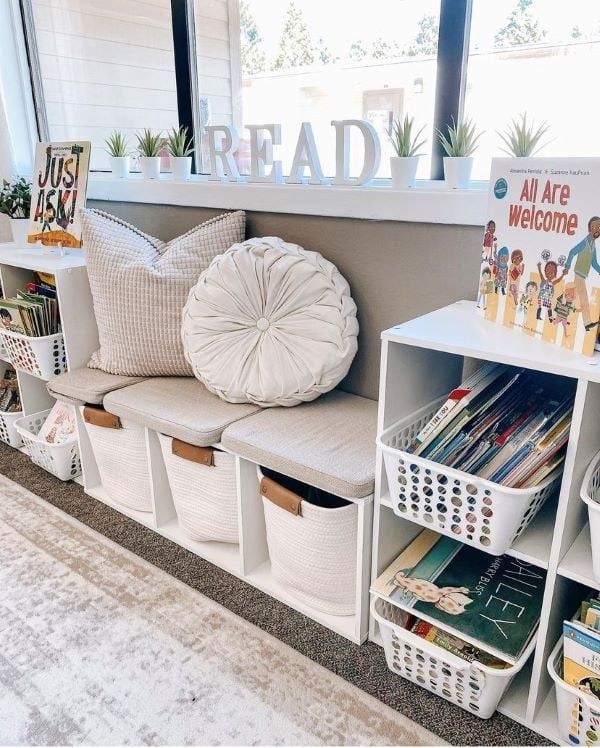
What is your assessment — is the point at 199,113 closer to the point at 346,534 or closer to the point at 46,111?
the point at 46,111

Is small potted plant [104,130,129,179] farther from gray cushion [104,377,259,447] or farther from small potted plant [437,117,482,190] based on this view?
small potted plant [437,117,482,190]

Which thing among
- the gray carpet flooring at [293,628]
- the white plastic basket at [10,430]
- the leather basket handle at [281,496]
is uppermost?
the leather basket handle at [281,496]

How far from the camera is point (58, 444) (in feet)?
7.03

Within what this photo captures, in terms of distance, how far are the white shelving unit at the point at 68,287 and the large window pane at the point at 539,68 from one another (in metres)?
1.38

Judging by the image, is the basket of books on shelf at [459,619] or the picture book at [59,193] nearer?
the basket of books on shelf at [459,619]

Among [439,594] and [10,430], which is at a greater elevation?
[439,594]

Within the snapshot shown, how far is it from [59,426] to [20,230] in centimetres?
92

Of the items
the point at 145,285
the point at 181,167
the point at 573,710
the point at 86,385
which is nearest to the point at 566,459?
the point at 573,710

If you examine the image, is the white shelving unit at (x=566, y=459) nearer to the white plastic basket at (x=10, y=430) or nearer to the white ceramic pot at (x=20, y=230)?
the white plastic basket at (x=10, y=430)

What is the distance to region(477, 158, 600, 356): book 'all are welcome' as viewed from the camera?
1.08 m

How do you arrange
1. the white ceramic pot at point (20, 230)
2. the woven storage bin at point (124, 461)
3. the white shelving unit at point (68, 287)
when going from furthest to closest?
the white ceramic pot at point (20, 230) < the white shelving unit at point (68, 287) < the woven storage bin at point (124, 461)

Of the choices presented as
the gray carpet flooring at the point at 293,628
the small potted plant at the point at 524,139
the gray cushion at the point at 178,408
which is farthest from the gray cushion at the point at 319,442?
the small potted plant at the point at 524,139

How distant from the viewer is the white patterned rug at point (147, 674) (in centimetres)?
125

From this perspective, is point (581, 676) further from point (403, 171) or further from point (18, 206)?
point (18, 206)
